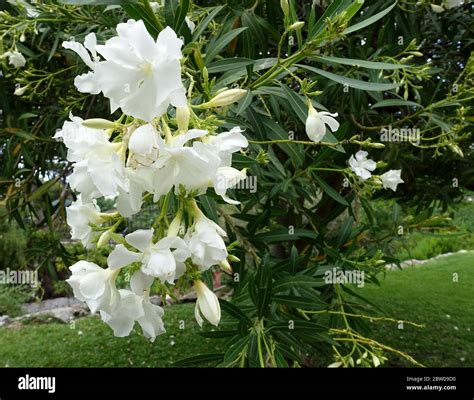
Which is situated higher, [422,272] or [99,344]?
[422,272]

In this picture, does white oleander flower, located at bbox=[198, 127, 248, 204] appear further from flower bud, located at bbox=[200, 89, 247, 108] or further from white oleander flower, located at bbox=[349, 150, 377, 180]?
white oleander flower, located at bbox=[349, 150, 377, 180]

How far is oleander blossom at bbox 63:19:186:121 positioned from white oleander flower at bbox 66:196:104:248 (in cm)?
21

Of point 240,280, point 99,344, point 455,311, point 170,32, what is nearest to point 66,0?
point 170,32

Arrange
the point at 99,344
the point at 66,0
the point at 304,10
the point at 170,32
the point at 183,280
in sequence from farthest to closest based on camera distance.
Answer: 1. the point at 99,344
2. the point at 304,10
3. the point at 66,0
4. the point at 183,280
5. the point at 170,32

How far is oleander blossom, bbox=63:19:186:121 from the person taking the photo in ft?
2.13

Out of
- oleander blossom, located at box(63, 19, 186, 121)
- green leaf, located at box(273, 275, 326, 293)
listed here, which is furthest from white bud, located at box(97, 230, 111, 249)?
green leaf, located at box(273, 275, 326, 293)

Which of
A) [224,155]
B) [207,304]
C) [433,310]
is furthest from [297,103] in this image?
[433,310]

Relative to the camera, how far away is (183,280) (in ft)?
2.84

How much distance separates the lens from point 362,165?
5.71ft

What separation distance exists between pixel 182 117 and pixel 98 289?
0.30 metres

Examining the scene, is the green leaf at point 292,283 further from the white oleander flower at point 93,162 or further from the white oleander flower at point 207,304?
the white oleander flower at point 93,162

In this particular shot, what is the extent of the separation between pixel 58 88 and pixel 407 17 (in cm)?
158

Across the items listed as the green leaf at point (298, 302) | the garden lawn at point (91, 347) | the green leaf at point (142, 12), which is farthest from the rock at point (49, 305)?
the green leaf at point (142, 12)

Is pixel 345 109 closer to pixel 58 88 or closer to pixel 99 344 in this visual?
pixel 58 88
